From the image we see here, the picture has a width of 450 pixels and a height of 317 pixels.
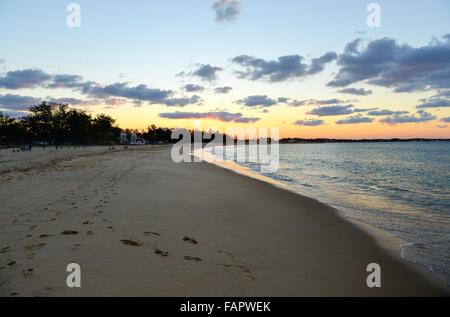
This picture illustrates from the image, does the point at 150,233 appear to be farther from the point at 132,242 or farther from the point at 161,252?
the point at 161,252

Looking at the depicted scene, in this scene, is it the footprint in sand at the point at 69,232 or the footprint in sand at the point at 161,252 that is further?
the footprint in sand at the point at 69,232

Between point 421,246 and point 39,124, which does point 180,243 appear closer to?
point 421,246

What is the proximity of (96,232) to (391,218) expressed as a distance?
9134 mm

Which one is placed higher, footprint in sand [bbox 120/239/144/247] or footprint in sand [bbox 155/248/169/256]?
footprint in sand [bbox 120/239/144/247]

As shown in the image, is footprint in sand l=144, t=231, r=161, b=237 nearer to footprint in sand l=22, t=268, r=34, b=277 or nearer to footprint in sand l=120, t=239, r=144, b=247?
footprint in sand l=120, t=239, r=144, b=247

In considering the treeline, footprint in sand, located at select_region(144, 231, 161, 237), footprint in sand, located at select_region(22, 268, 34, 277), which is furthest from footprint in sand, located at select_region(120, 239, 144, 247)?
the treeline

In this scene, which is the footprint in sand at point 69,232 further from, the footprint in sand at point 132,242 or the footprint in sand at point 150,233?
the footprint in sand at point 150,233

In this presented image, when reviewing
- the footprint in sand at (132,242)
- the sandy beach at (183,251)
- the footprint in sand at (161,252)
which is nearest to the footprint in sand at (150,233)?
the sandy beach at (183,251)

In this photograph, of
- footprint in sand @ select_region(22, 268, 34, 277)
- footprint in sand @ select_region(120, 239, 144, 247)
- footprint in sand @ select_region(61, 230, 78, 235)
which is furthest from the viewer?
footprint in sand @ select_region(61, 230, 78, 235)

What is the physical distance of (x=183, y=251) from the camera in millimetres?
4398

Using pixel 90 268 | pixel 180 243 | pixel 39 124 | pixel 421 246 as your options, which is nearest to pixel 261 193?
pixel 421 246

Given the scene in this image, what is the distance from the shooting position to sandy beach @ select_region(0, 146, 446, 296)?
3.31m

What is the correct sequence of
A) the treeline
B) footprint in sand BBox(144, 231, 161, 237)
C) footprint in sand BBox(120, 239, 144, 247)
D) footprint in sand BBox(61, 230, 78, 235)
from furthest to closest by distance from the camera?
the treeline, footprint in sand BBox(144, 231, 161, 237), footprint in sand BBox(61, 230, 78, 235), footprint in sand BBox(120, 239, 144, 247)

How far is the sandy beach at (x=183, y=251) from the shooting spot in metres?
3.31
